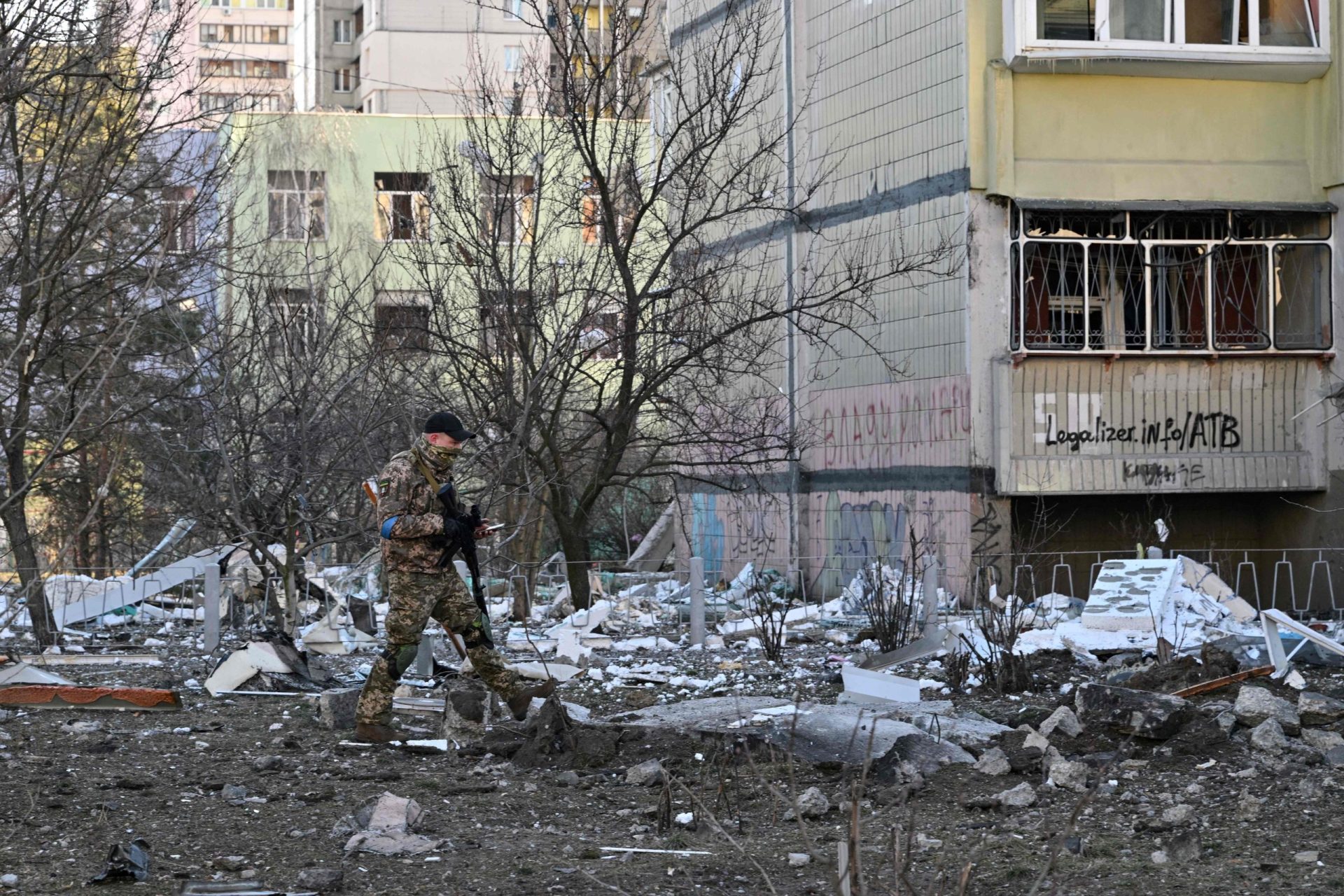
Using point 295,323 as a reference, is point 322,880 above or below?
below

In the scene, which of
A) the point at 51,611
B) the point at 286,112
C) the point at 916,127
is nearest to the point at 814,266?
the point at 916,127

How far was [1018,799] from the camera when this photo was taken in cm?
693

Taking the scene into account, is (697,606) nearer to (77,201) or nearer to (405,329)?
(405,329)

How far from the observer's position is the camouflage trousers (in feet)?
28.7

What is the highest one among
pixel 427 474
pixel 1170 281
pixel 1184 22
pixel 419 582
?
pixel 1184 22

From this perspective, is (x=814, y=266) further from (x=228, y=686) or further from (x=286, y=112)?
(x=286, y=112)

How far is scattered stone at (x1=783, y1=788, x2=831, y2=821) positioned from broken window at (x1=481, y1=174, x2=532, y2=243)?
9648 mm

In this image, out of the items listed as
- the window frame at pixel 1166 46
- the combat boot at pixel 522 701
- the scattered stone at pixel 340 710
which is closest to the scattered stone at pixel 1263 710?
the combat boot at pixel 522 701

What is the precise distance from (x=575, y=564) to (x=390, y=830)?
10.3 metres

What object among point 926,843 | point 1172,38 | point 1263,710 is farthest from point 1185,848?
point 1172,38

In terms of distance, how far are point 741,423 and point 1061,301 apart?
12.4ft

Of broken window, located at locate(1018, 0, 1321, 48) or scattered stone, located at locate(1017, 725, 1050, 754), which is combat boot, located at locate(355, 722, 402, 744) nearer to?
scattered stone, located at locate(1017, 725, 1050, 754)

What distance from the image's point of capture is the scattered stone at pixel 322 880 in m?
5.68

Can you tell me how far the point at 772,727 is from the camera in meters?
8.32
